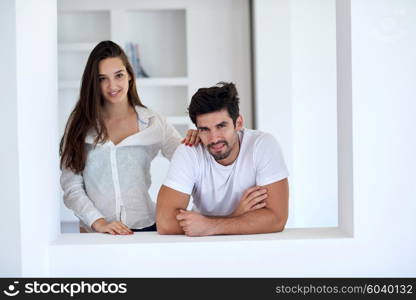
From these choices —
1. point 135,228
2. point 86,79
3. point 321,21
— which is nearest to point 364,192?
point 135,228

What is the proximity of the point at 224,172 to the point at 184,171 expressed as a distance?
19cm

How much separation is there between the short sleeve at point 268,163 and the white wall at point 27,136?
3.00 ft

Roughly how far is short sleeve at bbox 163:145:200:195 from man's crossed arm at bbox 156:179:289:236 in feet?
0.10

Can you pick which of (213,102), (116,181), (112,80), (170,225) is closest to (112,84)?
(112,80)

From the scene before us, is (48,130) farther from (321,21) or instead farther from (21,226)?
(321,21)

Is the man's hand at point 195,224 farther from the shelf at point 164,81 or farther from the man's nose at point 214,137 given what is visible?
the shelf at point 164,81

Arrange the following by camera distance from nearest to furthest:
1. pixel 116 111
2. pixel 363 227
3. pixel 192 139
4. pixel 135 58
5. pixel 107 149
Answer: pixel 363 227, pixel 192 139, pixel 107 149, pixel 116 111, pixel 135 58

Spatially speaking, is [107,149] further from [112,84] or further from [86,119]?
[112,84]

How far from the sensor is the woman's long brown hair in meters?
3.32

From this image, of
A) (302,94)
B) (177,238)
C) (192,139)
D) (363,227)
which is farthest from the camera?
(302,94)

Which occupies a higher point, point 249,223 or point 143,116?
point 143,116

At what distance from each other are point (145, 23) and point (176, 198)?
3.32 meters

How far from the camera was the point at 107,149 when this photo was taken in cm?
335

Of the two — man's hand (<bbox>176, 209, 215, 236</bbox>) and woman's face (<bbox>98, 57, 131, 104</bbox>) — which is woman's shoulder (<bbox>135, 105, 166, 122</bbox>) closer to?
woman's face (<bbox>98, 57, 131, 104</bbox>)
